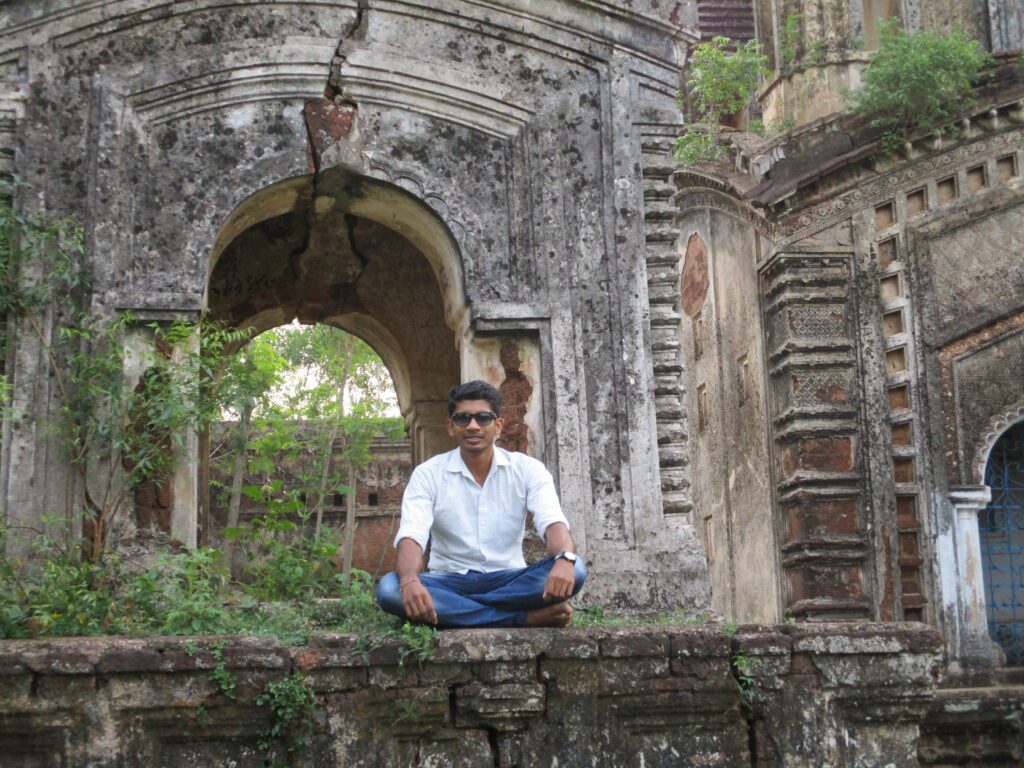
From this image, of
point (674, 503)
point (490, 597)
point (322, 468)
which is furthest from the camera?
point (322, 468)

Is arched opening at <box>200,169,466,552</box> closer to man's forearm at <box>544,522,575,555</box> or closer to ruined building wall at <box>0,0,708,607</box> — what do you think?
ruined building wall at <box>0,0,708,607</box>

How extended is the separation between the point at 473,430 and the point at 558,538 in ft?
1.99

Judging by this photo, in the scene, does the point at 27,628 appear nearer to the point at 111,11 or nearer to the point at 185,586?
the point at 185,586

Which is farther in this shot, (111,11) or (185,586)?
(111,11)

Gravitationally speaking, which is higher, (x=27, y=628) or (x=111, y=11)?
(x=111, y=11)

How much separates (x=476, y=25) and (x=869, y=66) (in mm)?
4878

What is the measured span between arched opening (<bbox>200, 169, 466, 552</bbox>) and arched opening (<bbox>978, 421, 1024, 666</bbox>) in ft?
13.9

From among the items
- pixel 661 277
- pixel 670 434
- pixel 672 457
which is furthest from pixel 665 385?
pixel 661 277

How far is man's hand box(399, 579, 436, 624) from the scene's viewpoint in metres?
5.41

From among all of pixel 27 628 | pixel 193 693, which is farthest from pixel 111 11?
pixel 193 693

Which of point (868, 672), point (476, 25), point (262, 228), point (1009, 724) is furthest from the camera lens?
point (262, 228)

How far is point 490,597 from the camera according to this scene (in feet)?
18.5

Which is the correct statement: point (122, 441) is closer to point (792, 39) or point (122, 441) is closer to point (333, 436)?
point (792, 39)

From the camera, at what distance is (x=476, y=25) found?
322 inches
